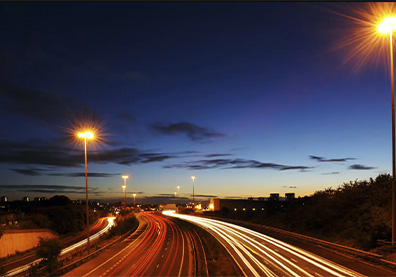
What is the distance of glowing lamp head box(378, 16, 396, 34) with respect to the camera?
19.2 meters

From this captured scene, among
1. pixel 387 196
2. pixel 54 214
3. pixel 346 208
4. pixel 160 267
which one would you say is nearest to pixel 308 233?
pixel 346 208

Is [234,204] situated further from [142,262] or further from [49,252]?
[49,252]

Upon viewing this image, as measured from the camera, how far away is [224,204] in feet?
383

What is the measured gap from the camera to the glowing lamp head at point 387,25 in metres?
19.2

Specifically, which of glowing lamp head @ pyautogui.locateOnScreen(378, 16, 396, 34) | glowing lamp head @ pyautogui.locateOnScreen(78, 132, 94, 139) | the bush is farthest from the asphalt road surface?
glowing lamp head @ pyautogui.locateOnScreen(78, 132, 94, 139)

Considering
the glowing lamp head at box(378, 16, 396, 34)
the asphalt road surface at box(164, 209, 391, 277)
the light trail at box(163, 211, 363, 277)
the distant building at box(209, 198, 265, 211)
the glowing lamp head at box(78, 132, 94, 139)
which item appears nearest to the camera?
the glowing lamp head at box(378, 16, 396, 34)

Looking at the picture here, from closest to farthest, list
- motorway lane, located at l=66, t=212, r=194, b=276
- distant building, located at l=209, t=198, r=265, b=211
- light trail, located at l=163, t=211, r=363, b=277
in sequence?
light trail, located at l=163, t=211, r=363, b=277, motorway lane, located at l=66, t=212, r=194, b=276, distant building, located at l=209, t=198, r=265, b=211

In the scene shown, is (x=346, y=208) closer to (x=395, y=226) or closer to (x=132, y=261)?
(x=395, y=226)

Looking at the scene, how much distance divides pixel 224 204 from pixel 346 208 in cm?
7786

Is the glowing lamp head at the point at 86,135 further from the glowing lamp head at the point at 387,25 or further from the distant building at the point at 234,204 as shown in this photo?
the distant building at the point at 234,204

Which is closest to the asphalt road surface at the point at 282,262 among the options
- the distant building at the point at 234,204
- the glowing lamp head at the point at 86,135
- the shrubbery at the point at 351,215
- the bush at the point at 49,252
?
the shrubbery at the point at 351,215

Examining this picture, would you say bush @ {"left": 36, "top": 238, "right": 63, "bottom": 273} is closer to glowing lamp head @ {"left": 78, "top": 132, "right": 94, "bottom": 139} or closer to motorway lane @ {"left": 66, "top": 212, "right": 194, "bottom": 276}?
motorway lane @ {"left": 66, "top": 212, "right": 194, "bottom": 276}

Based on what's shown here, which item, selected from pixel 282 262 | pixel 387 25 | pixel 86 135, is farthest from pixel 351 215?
pixel 86 135

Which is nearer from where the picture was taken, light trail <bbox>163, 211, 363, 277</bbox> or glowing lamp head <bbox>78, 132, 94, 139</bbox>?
light trail <bbox>163, 211, 363, 277</bbox>
